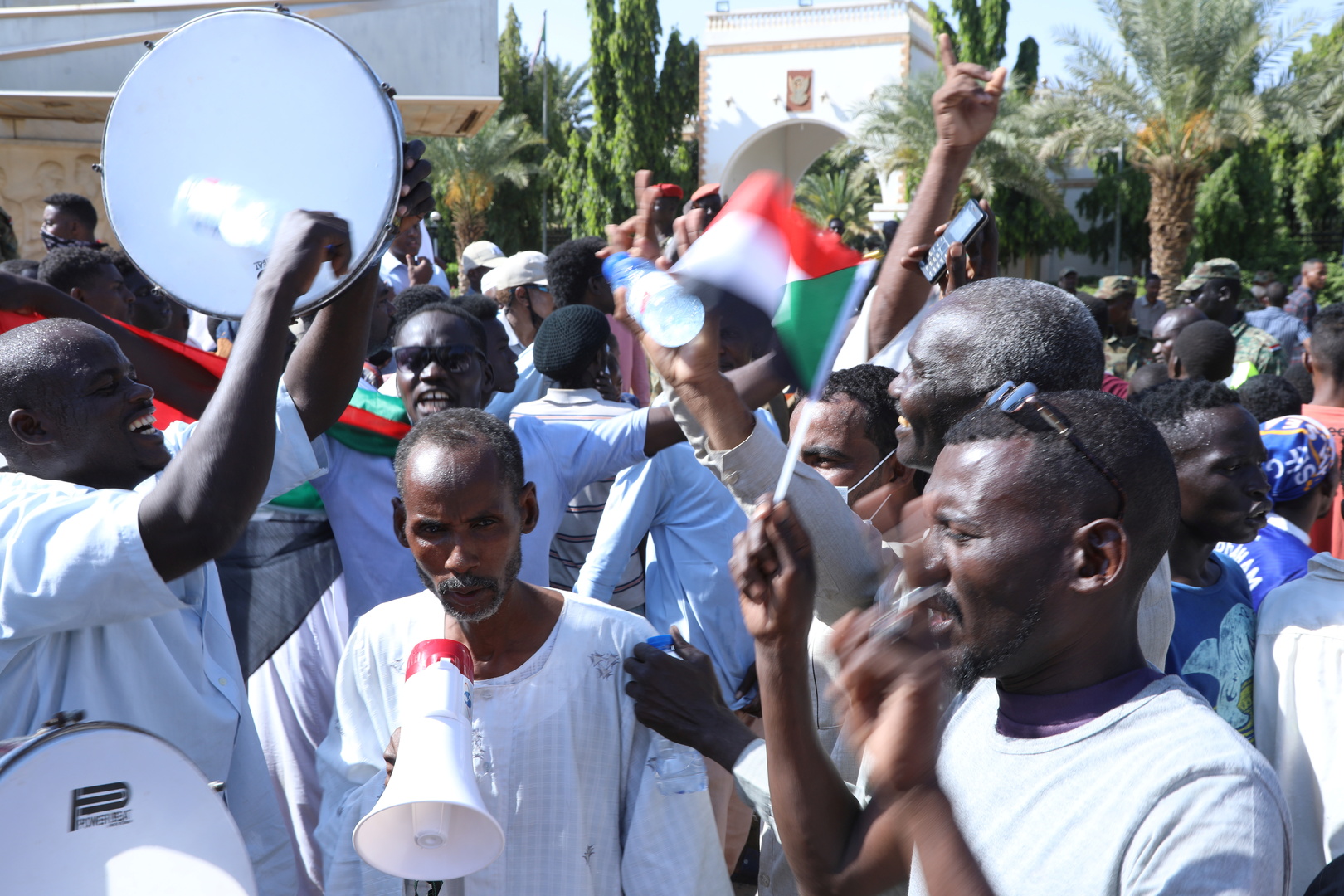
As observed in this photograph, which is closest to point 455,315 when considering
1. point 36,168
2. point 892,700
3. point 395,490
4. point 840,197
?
point 395,490

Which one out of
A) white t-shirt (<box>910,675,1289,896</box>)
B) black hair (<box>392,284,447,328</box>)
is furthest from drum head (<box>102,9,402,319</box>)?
black hair (<box>392,284,447,328</box>)

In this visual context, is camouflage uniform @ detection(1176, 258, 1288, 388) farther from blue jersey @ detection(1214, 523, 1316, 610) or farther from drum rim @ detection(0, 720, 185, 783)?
drum rim @ detection(0, 720, 185, 783)

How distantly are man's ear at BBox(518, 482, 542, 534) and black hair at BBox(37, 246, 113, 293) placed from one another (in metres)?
3.21

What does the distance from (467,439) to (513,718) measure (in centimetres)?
62

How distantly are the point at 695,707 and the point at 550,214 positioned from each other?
32793mm

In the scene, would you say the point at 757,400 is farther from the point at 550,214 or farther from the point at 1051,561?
the point at 550,214

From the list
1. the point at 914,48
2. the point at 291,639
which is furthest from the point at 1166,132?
the point at 291,639

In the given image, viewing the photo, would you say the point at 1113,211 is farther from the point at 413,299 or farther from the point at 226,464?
the point at 226,464

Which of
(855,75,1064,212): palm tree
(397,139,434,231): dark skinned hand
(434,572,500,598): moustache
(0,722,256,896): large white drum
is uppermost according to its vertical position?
(855,75,1064,212): palm tree

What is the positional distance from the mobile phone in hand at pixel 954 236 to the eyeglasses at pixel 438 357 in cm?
155

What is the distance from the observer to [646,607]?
407 centimetres

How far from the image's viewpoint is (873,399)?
9.09ft

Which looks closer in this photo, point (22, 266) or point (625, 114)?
point (22, 266)

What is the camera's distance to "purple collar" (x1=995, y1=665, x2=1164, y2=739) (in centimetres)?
148
